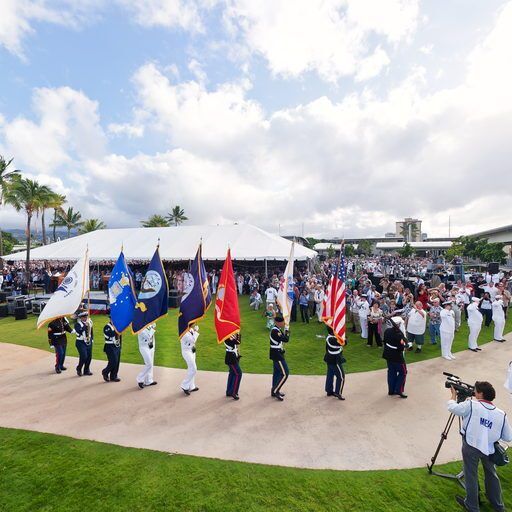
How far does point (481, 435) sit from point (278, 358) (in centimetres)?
385

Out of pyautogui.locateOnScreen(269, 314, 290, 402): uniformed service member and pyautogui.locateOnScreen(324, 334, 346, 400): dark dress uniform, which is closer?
pyautogui.locateOnScreen(269, 314, 290, 402): uniformed service member

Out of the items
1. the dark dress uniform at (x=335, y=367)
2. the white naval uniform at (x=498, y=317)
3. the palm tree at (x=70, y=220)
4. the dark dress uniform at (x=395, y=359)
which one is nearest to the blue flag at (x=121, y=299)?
the dark dress uniform at (x=335, y=367)

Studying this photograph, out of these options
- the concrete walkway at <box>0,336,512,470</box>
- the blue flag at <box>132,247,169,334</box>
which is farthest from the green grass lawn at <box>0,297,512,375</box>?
the blue flag at <box>132,247,169,334</box>

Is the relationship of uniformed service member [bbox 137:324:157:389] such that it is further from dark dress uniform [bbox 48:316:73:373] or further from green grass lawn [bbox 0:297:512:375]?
dark dress uniform [bbox 48:316:73:373]

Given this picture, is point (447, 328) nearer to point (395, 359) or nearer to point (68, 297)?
point (395, 359)

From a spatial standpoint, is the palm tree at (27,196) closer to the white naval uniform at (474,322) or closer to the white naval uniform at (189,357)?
the white naval uniform at (189,357)

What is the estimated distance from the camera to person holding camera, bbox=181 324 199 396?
736 cm

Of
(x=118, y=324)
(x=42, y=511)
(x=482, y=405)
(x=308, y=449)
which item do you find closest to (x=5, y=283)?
(x=118, y=324)

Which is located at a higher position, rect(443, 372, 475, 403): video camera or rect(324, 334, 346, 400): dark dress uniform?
rect(443, 372, 475, 403): video camera

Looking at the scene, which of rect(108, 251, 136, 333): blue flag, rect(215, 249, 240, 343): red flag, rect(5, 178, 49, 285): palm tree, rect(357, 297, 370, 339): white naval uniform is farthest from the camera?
rect(5, 178, 49, 285): palm tree

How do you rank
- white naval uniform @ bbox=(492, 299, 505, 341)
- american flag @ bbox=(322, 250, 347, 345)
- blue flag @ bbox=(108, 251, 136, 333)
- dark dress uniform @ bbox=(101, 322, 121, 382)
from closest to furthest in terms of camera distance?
american flag @ bbox=(322, 250, 347, 345)
dark dress uniform @ bbox=(101, 322, 121, 382)
blue flag @ bbox=(108, 251, 136, 333)
white naval uniform @ bbox=(492, 299, 505, 341)

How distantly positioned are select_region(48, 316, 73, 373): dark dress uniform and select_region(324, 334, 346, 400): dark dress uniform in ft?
22.7

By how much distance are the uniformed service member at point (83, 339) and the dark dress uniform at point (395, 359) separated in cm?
739

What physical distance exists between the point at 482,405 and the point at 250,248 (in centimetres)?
1958
